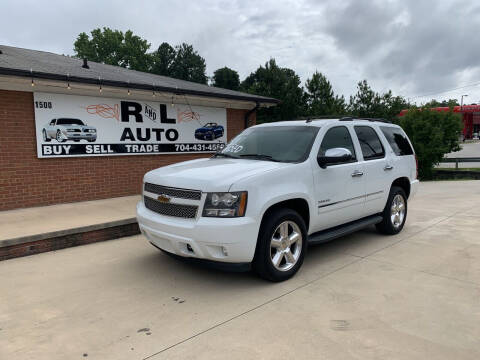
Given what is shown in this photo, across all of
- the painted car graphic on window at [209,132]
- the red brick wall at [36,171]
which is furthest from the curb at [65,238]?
the painted car graphic on window at [209,132]

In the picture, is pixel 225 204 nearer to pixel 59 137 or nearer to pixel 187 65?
pixel 59 137

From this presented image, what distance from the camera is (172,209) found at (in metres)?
4.02

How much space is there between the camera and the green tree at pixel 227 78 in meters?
61.5

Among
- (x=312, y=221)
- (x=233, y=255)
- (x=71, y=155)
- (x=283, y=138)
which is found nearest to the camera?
(x=233, y=255)

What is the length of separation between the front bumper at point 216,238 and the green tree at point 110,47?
5534 centimetres

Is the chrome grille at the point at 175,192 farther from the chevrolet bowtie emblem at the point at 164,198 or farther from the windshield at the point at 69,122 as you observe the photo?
the windshield at the point at 69,122

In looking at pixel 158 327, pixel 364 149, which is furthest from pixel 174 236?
pixel 364 149

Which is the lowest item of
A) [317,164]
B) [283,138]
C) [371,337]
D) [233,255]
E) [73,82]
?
[371,337]

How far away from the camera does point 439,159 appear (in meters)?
17.6

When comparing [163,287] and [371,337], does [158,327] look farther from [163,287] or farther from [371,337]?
[371,337]

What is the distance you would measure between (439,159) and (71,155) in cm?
1651

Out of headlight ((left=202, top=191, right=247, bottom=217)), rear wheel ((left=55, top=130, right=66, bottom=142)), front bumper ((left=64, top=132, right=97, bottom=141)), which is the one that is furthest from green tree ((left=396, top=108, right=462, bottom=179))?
headlight ((left=202, top=191, right=247, bottom=217))

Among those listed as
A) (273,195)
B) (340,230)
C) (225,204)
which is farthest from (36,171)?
(340,230)

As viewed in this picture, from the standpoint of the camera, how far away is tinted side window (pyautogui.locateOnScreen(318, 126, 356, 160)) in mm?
4793
